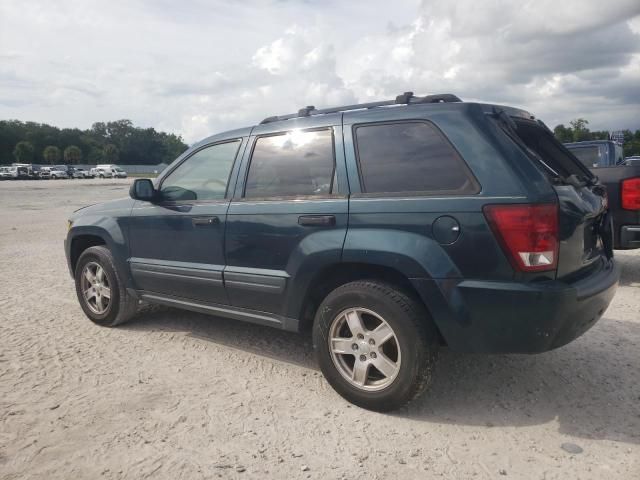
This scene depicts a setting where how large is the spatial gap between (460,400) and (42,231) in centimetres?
1196

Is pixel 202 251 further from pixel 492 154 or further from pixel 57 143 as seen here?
pixel 57 143

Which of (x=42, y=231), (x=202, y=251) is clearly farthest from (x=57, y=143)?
(x=202, y=251)

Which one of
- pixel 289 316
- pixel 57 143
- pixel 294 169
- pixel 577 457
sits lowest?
pixel 577 457

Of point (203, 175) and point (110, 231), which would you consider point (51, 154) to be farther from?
point (203, 175)

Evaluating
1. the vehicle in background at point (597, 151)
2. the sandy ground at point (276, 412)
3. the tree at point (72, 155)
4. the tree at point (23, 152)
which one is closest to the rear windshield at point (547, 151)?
the sandy ground at point (276, 412)

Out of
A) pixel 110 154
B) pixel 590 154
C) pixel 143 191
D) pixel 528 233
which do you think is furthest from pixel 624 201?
pixel 110 154

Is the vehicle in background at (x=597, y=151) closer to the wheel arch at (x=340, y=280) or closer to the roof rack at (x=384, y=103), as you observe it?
the roof rack at (x=384, y=103)

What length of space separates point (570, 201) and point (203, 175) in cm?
276

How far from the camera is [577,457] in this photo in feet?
8.71

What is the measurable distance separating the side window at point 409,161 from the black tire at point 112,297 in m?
2.74

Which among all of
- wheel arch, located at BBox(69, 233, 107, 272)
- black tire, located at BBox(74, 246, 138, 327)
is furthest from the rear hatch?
wheel arch, located at BBox(69, 233, 107, 272)

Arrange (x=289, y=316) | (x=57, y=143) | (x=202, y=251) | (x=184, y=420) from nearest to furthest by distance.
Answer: (x=184, y=420) < (x=289, y=316) < (x=202, y=251) < (x=57, y=143)

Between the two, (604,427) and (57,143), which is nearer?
(604,427)

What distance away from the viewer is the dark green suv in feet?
8.98
